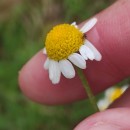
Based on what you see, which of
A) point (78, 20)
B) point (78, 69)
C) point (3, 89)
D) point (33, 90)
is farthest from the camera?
point (3, 89)

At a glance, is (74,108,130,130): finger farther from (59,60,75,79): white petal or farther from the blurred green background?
the blurred green background

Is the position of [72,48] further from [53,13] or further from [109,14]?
[53,13]

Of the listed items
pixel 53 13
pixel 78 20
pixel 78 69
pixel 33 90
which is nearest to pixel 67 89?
pixel 33 90

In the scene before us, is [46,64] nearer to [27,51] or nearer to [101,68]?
[101,68]

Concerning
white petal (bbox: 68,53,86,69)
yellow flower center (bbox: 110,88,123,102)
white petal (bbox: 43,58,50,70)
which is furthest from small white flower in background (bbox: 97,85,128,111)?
white petal (bbox: 68,53,86,69)

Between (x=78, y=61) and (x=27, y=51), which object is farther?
(x=27, y=51)

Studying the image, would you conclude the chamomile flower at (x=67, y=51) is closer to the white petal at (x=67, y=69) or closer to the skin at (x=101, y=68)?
the white petal at (x=67, y=69)

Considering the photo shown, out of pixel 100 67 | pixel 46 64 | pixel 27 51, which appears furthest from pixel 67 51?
pixel 27 51

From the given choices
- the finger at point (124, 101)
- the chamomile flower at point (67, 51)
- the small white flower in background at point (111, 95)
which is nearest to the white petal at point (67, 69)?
the chamomile flower at point (67, 51)
